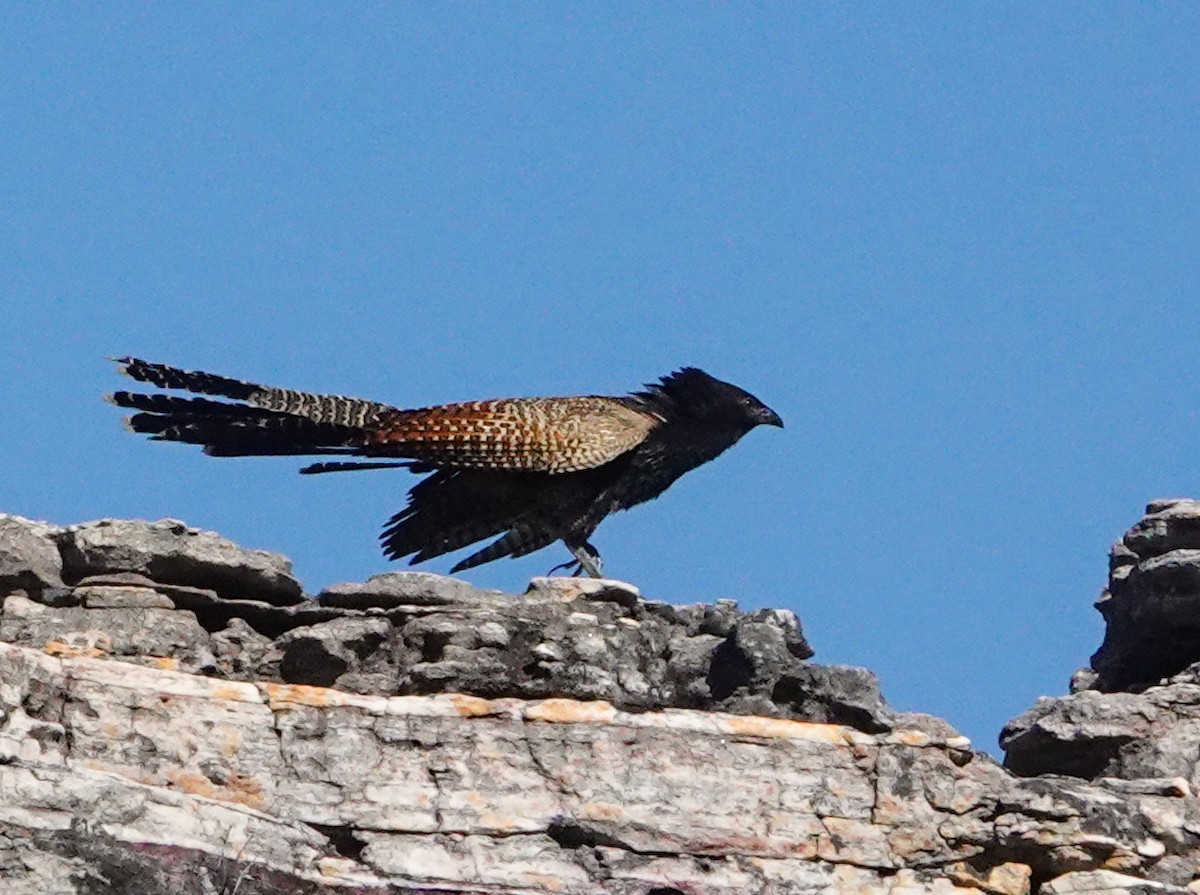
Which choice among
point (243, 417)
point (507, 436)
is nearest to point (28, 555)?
point (243, 417)

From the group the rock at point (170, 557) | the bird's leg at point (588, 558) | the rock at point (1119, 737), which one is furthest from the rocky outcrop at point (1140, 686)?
the rock at point (170, 557)

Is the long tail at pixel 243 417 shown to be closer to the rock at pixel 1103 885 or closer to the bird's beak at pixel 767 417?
the bird's beak at pixel 767 417

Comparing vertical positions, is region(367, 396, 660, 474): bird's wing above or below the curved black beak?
below

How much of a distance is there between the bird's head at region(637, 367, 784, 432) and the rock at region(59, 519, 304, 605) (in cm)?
545

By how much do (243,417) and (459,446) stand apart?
58.8 inches

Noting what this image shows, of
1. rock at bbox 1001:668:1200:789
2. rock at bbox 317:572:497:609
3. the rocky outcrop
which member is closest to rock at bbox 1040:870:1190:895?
the rocky outcrop

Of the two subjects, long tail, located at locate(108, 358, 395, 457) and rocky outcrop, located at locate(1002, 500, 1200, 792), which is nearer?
rocky outcrop, located at locate(1002, 500, 1200, 792)

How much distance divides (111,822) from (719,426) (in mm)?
→ 8279

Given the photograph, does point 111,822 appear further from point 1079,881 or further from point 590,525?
point 590,525

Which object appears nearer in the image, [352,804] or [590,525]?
[352,804]

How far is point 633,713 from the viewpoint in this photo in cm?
1347

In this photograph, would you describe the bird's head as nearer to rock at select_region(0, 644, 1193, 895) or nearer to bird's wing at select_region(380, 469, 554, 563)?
bird's wing at select_region(380, 469, 554, 563)

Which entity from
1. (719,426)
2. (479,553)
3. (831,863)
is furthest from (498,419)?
(831,863)

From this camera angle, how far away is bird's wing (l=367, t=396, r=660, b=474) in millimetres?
17391
